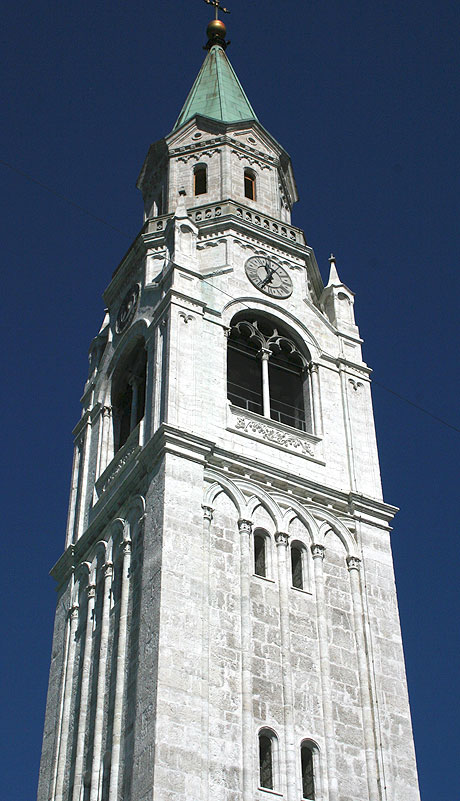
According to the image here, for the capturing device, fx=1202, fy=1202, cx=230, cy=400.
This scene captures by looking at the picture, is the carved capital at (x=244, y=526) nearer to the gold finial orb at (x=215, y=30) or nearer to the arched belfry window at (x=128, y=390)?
the arched belfry window at (x=128, y=390)

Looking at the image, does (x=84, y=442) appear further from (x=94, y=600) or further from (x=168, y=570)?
(x=168, y=570)

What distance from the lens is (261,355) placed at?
41.6 m

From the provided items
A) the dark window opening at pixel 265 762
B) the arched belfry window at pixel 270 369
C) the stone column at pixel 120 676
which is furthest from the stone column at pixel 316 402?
the dark window opening at pixel 265 762

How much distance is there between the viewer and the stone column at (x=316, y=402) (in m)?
40.2

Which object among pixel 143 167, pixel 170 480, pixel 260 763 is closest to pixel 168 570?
pixel 170 480

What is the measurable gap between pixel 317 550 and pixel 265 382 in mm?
7033

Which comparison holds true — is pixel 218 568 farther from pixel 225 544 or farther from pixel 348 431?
pixel 348 431

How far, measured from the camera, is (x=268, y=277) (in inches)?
1731

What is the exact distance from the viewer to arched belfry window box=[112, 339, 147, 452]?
41569mm

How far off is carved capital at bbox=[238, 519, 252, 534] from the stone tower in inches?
2.0

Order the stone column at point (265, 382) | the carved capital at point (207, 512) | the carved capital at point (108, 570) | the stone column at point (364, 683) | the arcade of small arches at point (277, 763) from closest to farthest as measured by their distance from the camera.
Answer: the arcade of small arches at point (277, 763)
the stone column at point (364, 683)
the carved capital at point (207, 512)
the carved capital at point (108, 570)
the stone column at point (265, 382)

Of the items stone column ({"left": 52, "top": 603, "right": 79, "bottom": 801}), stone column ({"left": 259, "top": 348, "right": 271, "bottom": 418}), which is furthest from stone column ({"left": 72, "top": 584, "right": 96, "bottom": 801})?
stone column ({"left": 259, "top": 348, "right": 271, "bottom": 418})

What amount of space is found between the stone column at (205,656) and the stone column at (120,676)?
8.36ft

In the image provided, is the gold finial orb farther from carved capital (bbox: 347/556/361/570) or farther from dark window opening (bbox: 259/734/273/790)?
dark window opening (bbox: 259/734/273/790)
